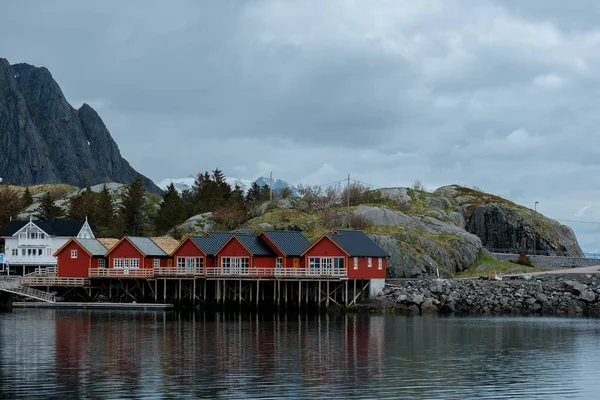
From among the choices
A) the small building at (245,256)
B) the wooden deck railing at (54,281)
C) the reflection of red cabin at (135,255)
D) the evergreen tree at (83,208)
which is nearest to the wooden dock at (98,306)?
the wooden deck railing at (54,281)

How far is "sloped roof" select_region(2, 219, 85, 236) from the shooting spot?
333ft

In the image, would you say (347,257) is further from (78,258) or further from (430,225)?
(78,258)

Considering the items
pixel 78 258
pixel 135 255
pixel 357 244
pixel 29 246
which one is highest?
pixel 29 246

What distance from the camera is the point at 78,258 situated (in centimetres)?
8438

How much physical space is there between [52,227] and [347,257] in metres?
46.6

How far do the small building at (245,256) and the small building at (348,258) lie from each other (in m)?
3.70

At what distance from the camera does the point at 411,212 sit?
100 m

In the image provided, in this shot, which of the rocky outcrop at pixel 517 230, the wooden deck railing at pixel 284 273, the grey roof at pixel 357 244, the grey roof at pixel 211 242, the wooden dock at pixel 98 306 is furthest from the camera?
the rocky outcrop at pixel 517 230

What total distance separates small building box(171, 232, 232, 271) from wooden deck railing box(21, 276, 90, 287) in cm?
1095

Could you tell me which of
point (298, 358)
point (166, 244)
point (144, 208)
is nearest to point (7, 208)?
point (144, 208)

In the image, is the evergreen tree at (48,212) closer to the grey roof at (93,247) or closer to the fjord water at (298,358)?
the grey roof at (93,247)

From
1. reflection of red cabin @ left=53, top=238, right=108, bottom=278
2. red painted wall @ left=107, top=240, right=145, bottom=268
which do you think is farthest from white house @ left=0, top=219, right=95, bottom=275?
red painted wall @ left=107, top=240, right=145, bottom=268

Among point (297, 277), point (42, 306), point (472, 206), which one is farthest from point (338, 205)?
point (42, 306)

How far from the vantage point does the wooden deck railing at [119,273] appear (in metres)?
79.5
